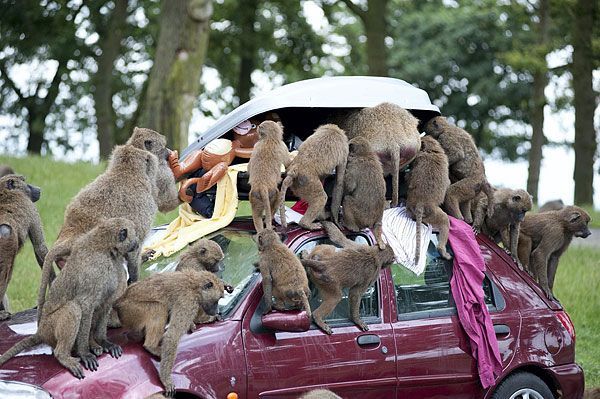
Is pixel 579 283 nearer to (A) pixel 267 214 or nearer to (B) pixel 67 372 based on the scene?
(A) pixel 267 214

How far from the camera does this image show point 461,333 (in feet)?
22.6

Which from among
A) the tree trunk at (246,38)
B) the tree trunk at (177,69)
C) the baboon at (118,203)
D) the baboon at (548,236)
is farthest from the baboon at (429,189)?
the tree trunk at (246,38)

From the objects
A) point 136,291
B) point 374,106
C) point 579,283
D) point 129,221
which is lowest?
point 579,283

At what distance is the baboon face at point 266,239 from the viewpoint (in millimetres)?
6270

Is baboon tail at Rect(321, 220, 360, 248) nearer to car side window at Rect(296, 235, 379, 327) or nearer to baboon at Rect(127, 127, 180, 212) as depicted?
car side window at Rect(296, 235, 379, 327)

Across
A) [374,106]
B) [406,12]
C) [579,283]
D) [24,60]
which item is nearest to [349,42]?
[406,12]

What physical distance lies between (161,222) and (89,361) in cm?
923

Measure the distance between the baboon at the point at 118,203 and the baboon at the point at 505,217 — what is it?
282 cm

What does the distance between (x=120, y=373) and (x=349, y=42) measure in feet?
117

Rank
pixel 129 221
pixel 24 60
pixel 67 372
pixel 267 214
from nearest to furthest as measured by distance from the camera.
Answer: pixel 67 372, pixel 129 221, pixel 267 214, pixel 24 60

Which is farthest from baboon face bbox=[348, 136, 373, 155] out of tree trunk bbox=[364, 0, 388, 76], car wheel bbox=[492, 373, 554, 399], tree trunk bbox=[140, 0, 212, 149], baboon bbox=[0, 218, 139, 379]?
tree trunk bbox=[364, 0, 388, 76]

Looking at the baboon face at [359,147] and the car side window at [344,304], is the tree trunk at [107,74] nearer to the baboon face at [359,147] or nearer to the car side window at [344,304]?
the baboon face at [359,147]

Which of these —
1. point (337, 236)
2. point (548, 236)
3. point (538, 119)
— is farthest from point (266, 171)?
point (538, 119)

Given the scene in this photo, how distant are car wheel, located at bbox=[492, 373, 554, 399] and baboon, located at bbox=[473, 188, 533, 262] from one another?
1.07 meters
